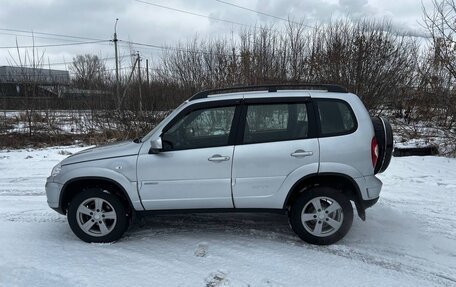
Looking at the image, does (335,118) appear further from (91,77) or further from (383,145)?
(91,77)

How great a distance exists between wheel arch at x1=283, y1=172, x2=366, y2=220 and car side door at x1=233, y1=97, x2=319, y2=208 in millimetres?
123

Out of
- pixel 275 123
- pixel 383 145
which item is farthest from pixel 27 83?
pixel 383 145

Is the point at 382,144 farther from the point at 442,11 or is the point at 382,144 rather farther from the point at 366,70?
the point at 366,70

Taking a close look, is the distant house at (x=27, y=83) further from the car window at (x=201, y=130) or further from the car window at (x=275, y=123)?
the car window at (x=275, y=123)

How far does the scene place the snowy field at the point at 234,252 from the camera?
140 inches

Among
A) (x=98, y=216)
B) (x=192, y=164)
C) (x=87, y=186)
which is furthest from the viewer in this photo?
(x=87, y=186)

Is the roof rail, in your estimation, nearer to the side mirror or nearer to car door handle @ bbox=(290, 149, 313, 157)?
the side mirror

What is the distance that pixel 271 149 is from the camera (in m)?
4.19

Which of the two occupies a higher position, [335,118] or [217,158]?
[335,118]

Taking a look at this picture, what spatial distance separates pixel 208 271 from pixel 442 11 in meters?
9.65

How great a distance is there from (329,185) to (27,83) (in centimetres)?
1463

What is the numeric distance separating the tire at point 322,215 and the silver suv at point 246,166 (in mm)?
11

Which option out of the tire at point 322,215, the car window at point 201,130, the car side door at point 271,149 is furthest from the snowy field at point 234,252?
the car window at point 201,130

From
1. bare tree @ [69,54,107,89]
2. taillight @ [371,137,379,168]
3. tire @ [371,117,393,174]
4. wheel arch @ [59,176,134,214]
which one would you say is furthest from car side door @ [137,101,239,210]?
bare tree @ [69,54,107,89]
